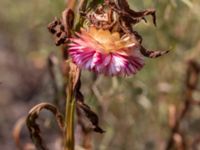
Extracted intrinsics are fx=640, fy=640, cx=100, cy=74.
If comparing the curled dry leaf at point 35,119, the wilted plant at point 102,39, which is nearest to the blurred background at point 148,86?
the curled dry leaf at point 35,119

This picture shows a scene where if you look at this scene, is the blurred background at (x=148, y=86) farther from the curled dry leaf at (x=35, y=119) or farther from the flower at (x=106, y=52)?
the flower at (x=106, y=52)

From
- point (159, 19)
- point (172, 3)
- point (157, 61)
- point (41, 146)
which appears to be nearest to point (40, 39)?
point (157, 61)

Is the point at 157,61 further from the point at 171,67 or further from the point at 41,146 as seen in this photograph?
the point at 41,146

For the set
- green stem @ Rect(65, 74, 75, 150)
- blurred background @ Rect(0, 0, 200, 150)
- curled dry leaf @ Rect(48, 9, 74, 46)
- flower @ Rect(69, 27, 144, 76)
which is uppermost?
curled dry leaf @ Rect(48, 9, 74, 46)

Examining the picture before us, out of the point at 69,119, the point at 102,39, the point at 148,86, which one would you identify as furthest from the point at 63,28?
the point at 148,86

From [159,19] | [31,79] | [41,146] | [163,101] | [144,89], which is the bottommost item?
[31,79]

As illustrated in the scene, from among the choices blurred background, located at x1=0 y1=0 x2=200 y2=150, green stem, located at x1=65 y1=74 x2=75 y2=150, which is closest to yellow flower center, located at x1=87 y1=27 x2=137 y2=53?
green stem, located at x1=65 y1=74 x2=75 y2=150

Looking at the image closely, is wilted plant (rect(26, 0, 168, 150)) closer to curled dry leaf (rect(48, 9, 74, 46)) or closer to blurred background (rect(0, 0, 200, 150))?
curled dry leaf (rect(48, 9, 74, 46))
